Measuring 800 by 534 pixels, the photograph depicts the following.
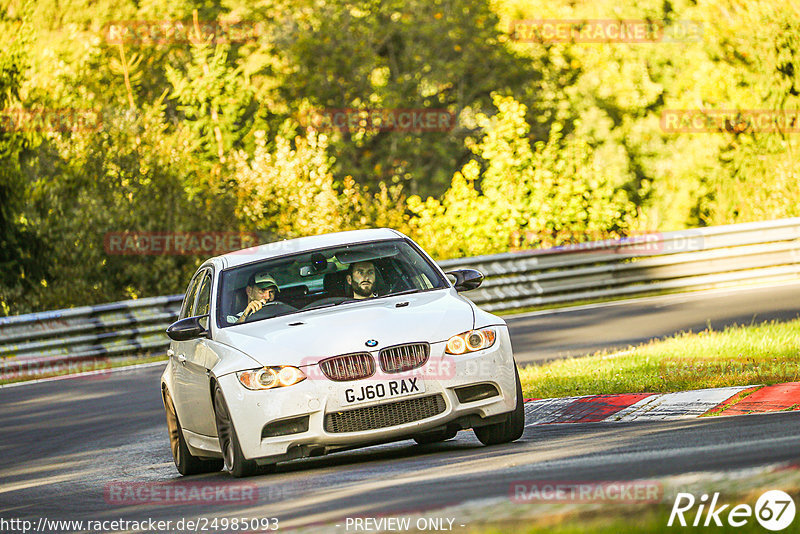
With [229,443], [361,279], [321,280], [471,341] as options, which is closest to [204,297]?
[321,280]

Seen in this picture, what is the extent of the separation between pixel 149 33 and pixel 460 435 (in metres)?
33.1

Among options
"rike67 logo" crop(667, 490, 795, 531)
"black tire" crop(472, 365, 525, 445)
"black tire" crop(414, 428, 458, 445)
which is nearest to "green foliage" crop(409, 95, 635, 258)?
"black tire" crop(414, 428, 458, 445)

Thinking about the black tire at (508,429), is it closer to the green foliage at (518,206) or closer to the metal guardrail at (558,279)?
the metal guardrail at (558,279)

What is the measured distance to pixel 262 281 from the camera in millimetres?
10352

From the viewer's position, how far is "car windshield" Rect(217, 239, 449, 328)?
10.2 meters

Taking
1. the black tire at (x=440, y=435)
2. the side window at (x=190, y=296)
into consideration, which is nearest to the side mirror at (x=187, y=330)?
the side window at (x=190, y=296)

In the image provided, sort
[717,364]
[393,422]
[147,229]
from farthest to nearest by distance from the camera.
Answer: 1. [147,229]
2. [717,364]
3. [393,422]

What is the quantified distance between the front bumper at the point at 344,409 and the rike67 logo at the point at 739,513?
131 inches

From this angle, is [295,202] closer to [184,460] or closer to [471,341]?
[184,460]

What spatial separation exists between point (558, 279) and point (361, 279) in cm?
1443

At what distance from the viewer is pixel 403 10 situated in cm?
4431

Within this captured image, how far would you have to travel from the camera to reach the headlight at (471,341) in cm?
908

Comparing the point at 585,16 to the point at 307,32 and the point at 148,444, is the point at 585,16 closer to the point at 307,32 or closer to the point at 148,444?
the point at 307,32

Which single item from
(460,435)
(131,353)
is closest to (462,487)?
(460,435)
